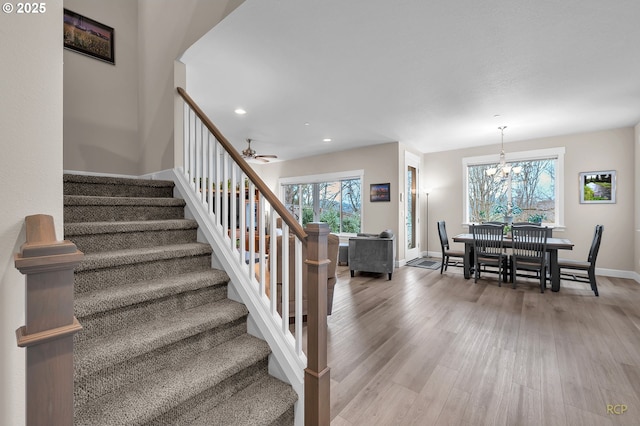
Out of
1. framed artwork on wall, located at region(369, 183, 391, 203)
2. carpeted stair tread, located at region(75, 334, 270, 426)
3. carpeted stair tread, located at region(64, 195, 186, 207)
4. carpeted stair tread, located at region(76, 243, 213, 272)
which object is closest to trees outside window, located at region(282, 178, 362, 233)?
framed artwork on wall, located at region(369, 183, 391, 203)

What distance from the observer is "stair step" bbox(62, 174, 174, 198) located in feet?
7.49

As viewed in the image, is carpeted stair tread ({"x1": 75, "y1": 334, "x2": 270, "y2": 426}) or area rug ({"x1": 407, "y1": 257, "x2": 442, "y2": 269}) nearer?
carpeted stair tread ({"x1": 75, "y1": 334, "x2": 270, "y2": 426})

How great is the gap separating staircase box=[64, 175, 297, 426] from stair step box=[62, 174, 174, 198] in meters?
0.11

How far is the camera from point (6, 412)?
939 mm

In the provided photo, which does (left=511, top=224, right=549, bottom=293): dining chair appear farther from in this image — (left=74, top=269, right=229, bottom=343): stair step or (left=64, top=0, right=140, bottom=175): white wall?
(left=64, top=0, right=140, bottom=175): white wall

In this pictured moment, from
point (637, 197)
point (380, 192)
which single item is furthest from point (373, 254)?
point (637, 197)

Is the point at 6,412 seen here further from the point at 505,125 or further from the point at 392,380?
the point at 505,125

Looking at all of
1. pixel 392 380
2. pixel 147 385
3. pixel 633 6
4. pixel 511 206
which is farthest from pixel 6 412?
pixel 511 206

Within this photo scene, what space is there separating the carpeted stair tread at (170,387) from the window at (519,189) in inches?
216

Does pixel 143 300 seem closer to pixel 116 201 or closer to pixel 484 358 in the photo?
pixel 116 201

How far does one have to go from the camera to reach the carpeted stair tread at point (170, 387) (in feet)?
3.72

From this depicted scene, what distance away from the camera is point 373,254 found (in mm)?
4902

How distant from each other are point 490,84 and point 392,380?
335 cm

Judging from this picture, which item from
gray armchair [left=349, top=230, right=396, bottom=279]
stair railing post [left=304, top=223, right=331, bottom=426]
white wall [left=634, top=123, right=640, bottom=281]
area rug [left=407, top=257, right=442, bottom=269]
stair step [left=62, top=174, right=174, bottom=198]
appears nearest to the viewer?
stair railing post [left=304, top=223, right=331, bottom=426]
